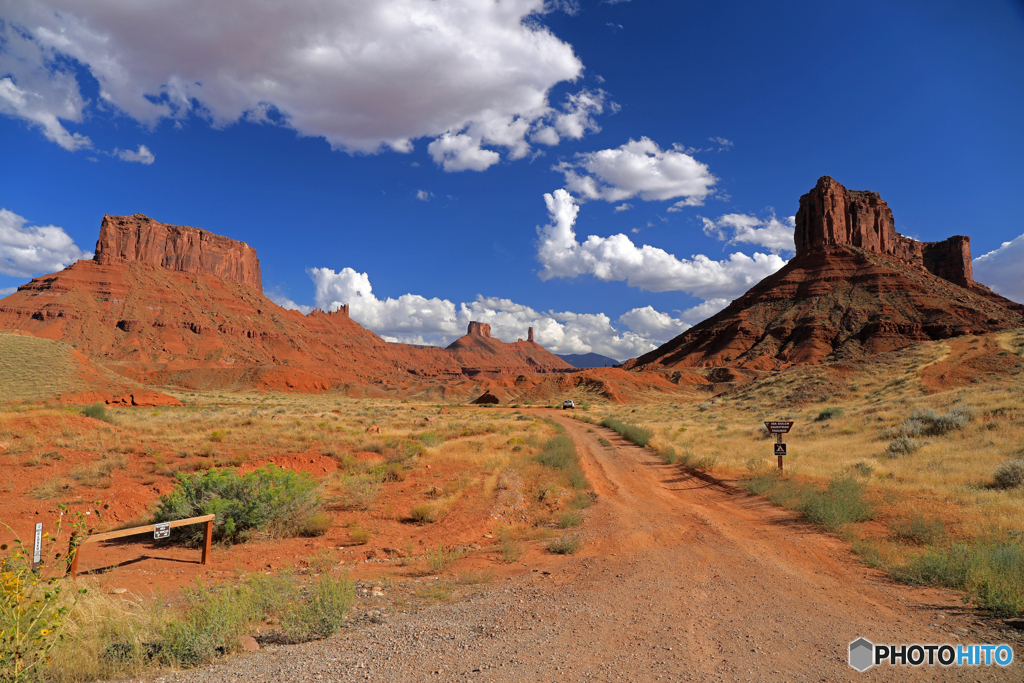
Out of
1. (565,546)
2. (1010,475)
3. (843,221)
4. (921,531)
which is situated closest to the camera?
(921,531)

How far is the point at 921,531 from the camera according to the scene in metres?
8.71

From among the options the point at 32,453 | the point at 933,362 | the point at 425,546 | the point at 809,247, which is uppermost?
the point at 809,247

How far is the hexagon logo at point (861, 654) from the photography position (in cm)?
477

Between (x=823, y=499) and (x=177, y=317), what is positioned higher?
(x=177, y=317)

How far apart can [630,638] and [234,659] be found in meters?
4.09

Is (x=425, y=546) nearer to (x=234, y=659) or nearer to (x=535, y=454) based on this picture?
(x=234, y=659)

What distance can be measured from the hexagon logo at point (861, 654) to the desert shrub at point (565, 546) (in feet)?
15.1

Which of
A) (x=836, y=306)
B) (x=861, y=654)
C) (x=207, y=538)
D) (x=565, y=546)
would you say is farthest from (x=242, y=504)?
(x=836, y=306)

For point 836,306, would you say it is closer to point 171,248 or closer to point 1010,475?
point 1010,475

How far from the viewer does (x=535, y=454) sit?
20250mm

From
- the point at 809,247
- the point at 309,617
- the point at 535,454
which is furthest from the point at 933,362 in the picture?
the point at 809,247

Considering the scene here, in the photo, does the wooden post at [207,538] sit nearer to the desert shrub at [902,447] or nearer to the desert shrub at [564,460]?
the desert shrub at [564,460]

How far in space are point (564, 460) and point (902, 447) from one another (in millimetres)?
11603

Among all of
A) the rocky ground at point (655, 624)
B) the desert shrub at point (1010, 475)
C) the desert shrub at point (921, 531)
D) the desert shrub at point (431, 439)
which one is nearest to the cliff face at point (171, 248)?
the desert shrub at point (431, 439)
